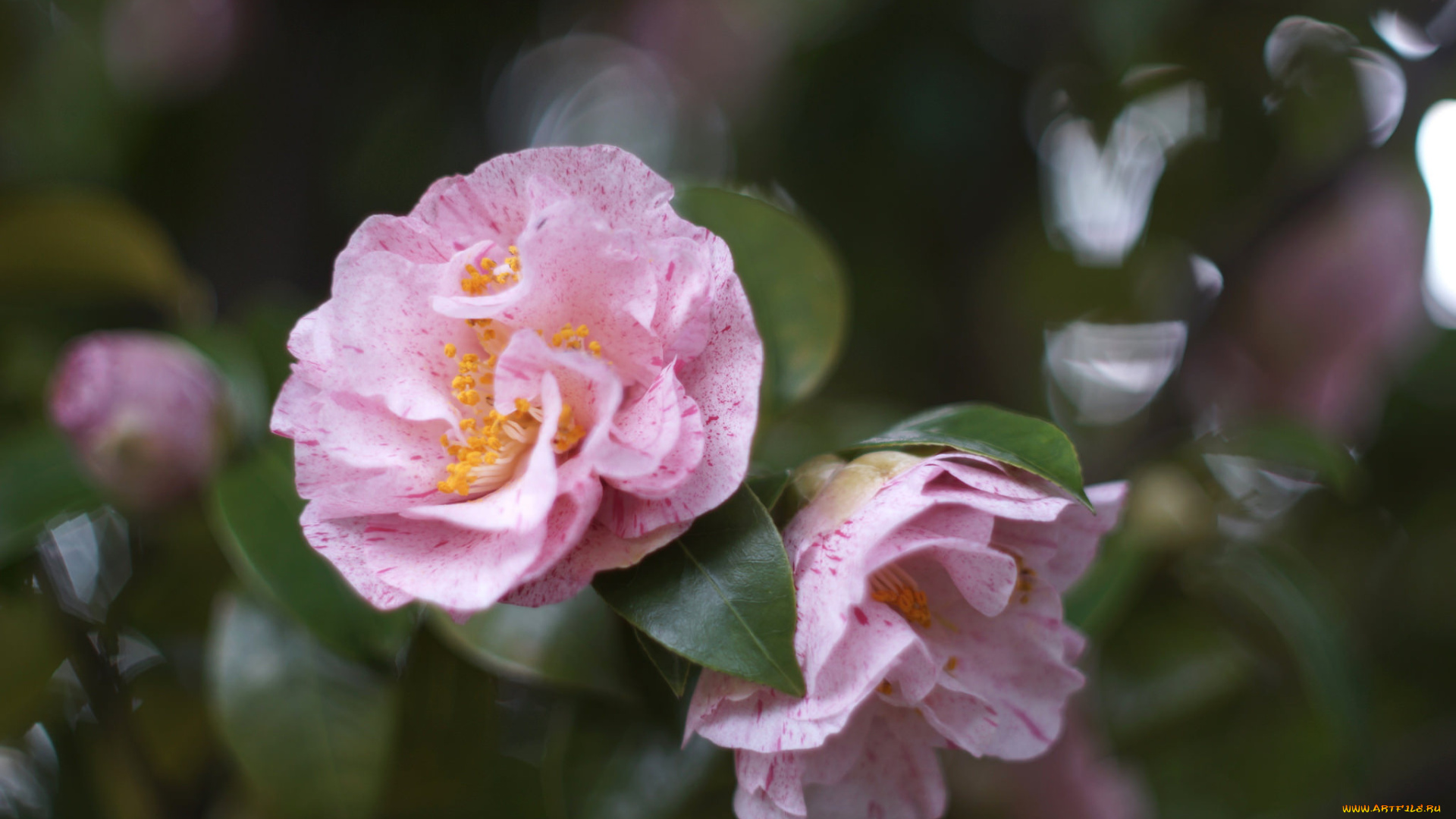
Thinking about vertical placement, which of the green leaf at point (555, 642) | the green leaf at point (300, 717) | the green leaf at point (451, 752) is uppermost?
the green leaf at point (555, 642)

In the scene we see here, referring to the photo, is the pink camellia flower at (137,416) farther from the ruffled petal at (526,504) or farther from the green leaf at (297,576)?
the ruffled petal at (526,504)

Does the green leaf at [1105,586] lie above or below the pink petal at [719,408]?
below

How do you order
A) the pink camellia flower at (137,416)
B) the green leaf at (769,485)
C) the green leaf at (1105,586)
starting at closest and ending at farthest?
the green leaf at (769,485) → the pink camellia flower at (137,416) → the green leaf at (1105,586)

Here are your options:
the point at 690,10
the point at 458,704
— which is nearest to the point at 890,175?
the point at 690,10

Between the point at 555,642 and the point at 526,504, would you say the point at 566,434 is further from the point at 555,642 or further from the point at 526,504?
the point at 555,642

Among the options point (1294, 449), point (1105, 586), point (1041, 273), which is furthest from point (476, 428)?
point (1041, 273)

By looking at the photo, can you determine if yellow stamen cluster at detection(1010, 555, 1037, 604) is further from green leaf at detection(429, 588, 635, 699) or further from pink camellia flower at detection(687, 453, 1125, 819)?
green leaf at detection(429, 588, 635, 699)

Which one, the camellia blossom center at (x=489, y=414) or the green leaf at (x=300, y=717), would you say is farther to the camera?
the green leaf at (x=300, y=717)

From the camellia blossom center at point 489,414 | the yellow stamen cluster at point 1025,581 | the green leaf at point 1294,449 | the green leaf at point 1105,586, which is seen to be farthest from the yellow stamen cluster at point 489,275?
the green leaf at point 1294,449
